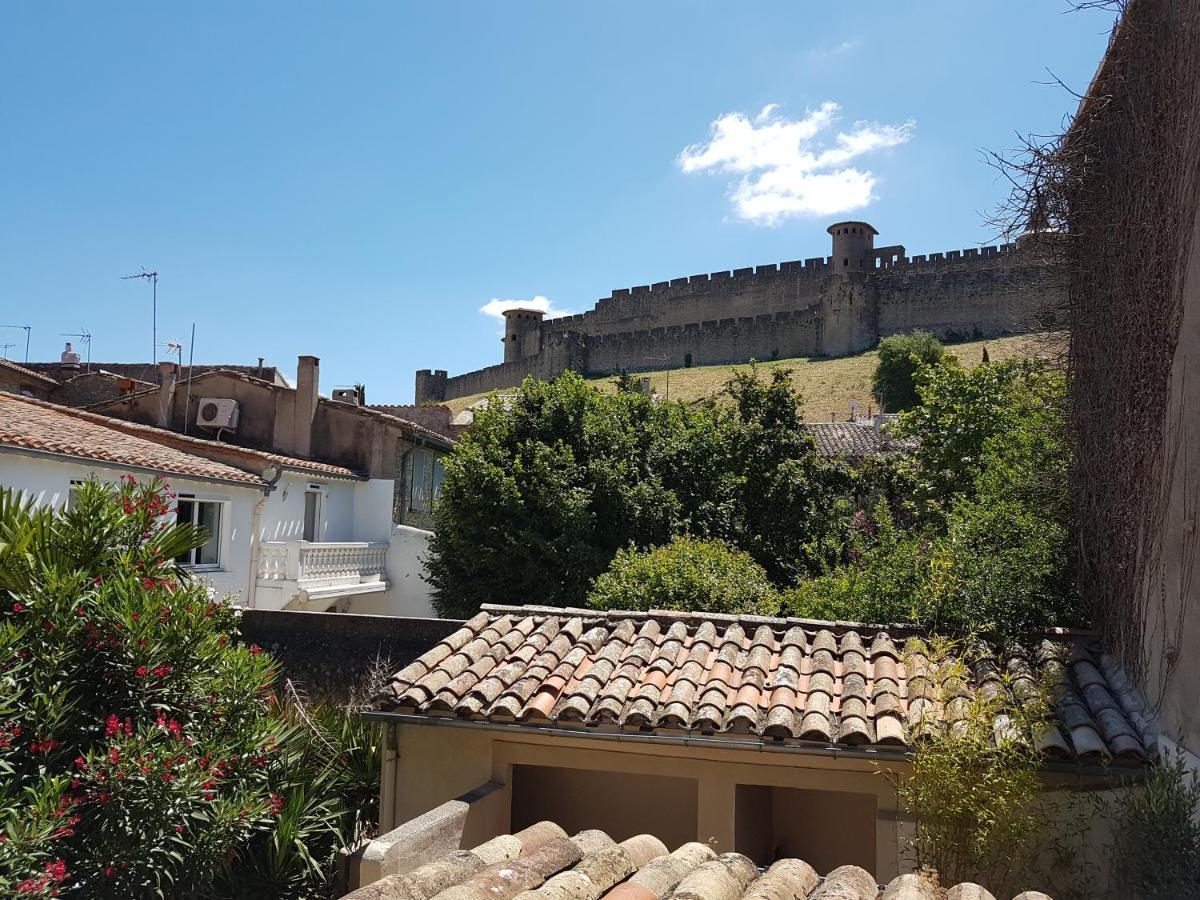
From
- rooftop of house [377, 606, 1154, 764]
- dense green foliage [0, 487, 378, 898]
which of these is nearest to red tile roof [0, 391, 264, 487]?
dense green foliage [0, 487, 378, 898]

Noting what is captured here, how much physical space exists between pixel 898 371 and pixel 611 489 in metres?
37.6

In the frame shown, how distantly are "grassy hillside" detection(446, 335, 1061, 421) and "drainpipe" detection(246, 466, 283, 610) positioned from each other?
28.7 m

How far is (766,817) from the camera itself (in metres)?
8.48

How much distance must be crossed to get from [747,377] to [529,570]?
638cm

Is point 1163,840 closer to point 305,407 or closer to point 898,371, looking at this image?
point 305,407

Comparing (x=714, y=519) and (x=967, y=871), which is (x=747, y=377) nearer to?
(x=714, y=519)

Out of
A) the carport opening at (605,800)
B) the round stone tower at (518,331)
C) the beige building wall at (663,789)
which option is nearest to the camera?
the beige building wall at (663,789)

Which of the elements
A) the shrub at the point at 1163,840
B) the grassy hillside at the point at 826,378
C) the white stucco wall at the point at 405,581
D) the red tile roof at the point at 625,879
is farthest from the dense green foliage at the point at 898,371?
the red tile roof at the point at 625,879

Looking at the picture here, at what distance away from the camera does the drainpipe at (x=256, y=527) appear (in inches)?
705

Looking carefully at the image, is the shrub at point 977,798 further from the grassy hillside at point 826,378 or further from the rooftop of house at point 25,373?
the grassy hillside at point 826,378

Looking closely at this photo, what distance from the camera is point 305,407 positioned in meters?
22.1

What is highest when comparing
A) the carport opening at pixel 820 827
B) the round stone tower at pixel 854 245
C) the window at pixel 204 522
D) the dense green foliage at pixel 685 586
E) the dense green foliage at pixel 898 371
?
the round stone tower at pixel 854 245

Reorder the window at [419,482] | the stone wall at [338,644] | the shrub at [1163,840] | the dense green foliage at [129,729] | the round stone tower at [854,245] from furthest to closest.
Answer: the round stone tower at [854,245], the window at [419,482], the stone wall at [338,644], the dense green foliage at [129,729], the shrub at [1163,840]

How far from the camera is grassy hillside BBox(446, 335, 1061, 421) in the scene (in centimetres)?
5050
